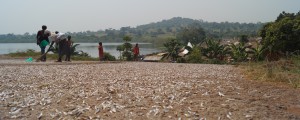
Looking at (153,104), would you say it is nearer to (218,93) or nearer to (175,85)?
(218,93)

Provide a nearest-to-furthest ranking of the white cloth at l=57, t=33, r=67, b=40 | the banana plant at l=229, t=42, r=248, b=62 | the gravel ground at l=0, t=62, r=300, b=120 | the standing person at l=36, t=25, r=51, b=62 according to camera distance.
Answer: the gravel ground at l=0, t=62, r=300, b=120, the standing person at l=36, t=25, r=51, b=62, the white cloth at l=57, t=33, r=67, b=40, the banana plant at l=229, t=42, r=248, b=62

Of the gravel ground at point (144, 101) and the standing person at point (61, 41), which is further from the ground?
the standing person at point (61, 41)

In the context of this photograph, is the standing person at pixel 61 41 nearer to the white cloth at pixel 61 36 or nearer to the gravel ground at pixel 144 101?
the white cloth at pixel 61 36

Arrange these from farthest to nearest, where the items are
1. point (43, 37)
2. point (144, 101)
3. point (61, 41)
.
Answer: point (61, 41)
point (43, 37)
point (144, 101)

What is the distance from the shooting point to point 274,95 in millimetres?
8945

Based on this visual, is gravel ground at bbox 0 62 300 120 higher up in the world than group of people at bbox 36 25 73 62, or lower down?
lower down

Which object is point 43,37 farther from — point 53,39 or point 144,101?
point 144,101

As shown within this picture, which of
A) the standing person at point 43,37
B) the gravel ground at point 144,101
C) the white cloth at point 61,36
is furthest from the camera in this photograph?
the white cloth at point 61,36

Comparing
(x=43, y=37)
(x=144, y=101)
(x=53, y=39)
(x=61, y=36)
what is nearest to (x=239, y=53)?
(x=61, y=36)

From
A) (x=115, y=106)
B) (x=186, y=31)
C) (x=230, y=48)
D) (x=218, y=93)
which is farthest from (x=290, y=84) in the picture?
(x=186, y=31)

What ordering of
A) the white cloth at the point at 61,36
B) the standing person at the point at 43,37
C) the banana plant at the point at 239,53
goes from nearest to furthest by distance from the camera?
the standing person at the point at 43,37 < the white cloth at the point at 61,36 < the banana plant at the point at 239,53

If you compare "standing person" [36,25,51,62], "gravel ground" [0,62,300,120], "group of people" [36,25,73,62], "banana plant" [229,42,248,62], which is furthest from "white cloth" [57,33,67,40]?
"banana plant" [229,42,248,62]

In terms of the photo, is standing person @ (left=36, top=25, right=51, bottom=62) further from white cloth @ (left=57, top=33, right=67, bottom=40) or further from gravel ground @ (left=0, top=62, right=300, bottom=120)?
gravel ground @ (left=0, top=62, right=300, bottom=120)

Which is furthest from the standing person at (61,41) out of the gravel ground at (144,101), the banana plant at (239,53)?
the banana plant at (239,53)
